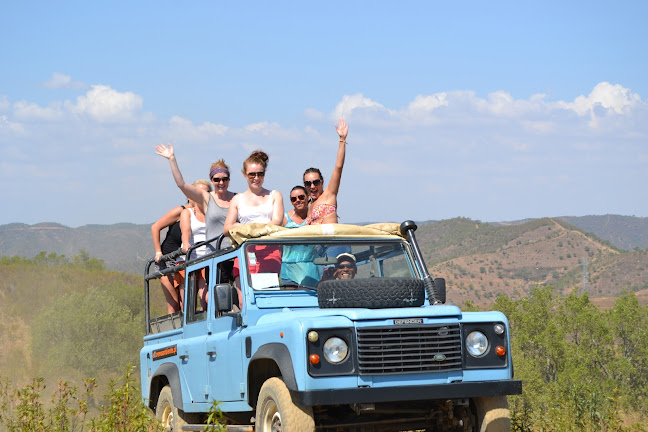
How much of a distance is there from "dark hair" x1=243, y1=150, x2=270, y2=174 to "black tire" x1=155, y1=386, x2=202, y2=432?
2.53 metres

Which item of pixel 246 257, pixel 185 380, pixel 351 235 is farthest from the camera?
pixel 185 380

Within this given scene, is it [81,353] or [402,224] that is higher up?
[402,224]

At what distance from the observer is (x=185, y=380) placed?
29.0ft

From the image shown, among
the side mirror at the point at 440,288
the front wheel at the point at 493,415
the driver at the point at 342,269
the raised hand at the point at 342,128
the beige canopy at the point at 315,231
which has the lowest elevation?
the front wheel at the point at 493,415

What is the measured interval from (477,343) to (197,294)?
309 centimetres

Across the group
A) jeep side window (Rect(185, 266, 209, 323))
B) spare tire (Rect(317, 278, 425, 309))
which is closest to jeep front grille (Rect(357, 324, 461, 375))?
spare tire (Rect(317, 278, 425, 309))

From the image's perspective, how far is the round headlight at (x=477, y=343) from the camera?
6.77 m

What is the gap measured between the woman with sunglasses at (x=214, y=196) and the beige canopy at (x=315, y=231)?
136cm

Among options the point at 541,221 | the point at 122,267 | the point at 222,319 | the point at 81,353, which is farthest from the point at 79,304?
the point at 122,267

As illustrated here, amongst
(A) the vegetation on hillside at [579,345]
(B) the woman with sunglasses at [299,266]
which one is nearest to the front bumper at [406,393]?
(B) the woman with sunglasses at [299,266]

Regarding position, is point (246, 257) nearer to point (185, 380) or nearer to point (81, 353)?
point (185, 380)

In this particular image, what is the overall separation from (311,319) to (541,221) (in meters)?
128

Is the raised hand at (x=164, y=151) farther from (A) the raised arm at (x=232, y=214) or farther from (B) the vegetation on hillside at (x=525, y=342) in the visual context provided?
(B) the vegetation on hillside at (x=525, y=342)

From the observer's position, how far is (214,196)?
9.51 meters
